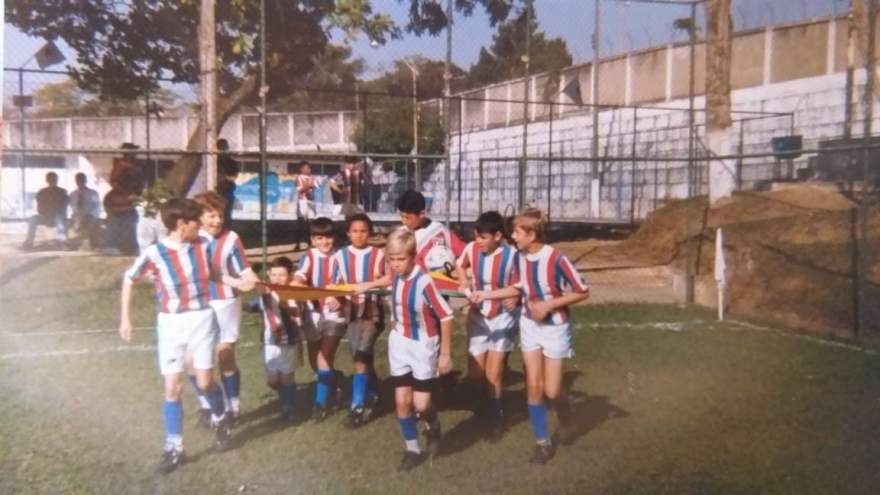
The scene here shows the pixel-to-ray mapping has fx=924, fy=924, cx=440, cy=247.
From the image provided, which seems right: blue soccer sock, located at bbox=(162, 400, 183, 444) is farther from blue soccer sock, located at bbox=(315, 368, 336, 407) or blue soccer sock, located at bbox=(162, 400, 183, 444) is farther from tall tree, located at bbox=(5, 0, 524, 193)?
tall tree, located at bbox=(5, 0, 524, 193)

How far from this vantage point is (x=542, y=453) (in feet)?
15.3

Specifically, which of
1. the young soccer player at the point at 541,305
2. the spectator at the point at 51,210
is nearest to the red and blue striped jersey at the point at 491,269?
the young soccer player at the point at 541,305

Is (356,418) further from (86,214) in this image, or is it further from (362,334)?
(86,214)

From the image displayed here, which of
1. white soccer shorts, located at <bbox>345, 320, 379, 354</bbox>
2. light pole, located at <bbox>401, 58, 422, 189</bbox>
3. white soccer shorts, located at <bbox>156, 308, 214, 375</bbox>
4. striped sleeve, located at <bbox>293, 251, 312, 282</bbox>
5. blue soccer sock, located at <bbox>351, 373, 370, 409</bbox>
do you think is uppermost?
light pole, located at <bbox>401, 58, 422, 189</bbox>

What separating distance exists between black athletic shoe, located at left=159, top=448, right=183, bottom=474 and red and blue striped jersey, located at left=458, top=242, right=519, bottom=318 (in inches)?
68.8

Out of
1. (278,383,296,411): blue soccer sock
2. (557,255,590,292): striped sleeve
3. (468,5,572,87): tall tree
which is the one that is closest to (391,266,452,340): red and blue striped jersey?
(557,255,590,292): striped sleeve

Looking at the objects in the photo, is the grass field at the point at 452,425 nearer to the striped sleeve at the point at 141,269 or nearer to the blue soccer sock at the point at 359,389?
the blue soccer sock at the point at 359,389

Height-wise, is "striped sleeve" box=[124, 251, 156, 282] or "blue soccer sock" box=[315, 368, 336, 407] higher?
"striped sleeve" box=[124, 251, 156, 282]

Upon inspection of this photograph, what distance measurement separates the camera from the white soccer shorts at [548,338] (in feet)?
15.6

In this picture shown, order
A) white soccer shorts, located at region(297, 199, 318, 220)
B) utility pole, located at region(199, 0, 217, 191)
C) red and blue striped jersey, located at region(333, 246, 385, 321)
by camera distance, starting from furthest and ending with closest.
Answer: white soccer shorts, located at region(297, 199, 318, 220) → utility pole, located at region(199, 0, 217, 191) → red and blue striped jersey, located at region(333, 246, 385, 321)

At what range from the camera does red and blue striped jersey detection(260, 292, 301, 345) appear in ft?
16.9

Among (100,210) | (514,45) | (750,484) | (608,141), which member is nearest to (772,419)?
(750,484)

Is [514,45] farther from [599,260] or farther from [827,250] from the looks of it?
[827,250]

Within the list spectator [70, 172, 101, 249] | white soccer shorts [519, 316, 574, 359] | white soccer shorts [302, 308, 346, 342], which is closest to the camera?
white soccer shorts [519, 316, 574, 359]
